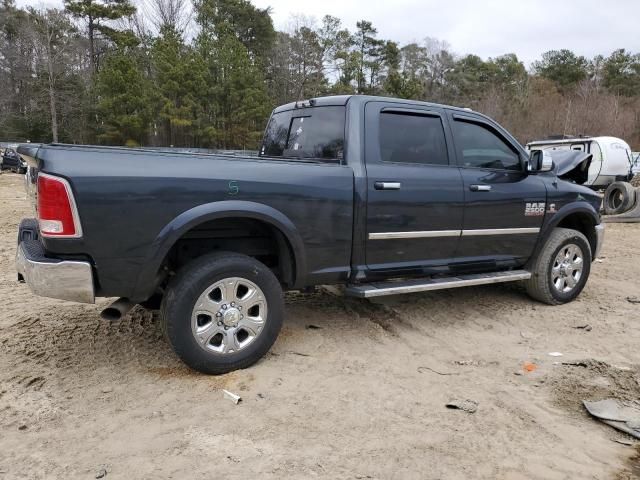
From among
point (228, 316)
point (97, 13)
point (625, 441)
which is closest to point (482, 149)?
point (625, 441)

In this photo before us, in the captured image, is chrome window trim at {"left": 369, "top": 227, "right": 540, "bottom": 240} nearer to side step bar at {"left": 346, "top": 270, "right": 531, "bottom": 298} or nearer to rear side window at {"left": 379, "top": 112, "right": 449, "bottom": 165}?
side step bar at {"left": 346, "top": 270, "right": 531, "bottom": 298}

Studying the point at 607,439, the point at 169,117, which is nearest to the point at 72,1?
the point at 169,117

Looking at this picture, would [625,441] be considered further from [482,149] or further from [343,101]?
[343,101]

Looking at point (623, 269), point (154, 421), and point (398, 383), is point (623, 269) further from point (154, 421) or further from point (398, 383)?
point (154, 421)

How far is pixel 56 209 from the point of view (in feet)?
9.63

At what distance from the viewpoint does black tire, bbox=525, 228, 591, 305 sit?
520 centimetres

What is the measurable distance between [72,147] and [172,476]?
1.91 metres

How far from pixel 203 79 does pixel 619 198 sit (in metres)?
28.6

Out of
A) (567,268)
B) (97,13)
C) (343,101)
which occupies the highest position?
(97,13)

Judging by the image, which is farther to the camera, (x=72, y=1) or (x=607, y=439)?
(x=72, y=1)

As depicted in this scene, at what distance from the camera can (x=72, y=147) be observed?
300 cm

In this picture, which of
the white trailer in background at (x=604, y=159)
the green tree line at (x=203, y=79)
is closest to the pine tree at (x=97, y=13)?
the green tree line at (x=203, y=79)

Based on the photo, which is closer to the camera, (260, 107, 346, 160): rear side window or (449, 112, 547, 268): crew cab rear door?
(260, 107, 346, 160): rear side window

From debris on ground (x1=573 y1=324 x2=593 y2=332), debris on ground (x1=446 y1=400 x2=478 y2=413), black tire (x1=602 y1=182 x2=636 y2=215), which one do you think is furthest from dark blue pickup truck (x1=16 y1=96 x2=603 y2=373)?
black tire (x1=602 y1=182 x2=636 y2=215)
